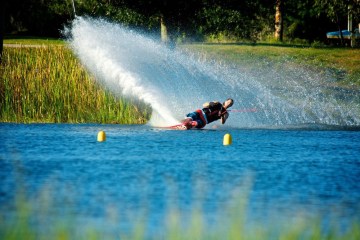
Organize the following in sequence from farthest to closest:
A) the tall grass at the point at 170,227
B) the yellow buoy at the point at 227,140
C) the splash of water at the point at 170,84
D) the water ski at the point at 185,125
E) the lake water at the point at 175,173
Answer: the splash of water at the point at 170,84, the water ski at the point at 185,125, the yellow buoy at the point at 227,140, the lake water at the point at 175,173, the tall grass at the point at 170,227

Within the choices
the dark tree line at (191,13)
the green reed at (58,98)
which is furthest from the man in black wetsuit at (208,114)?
the dark tree line at (191,13)

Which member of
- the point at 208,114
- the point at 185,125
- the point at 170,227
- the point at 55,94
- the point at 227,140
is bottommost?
the point at 170,227

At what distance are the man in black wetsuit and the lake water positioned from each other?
0.95ft

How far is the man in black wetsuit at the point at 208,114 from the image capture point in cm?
2244

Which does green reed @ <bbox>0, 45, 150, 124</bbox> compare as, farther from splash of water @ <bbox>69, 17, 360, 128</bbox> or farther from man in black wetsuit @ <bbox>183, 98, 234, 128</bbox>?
man in black wetsuit @ <bbox>183, 98, 234, 128</bbox>

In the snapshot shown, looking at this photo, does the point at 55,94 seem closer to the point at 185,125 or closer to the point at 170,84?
the point at 170,84

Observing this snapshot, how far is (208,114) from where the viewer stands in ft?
74.0

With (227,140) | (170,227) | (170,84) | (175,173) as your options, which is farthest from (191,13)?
(170,227)

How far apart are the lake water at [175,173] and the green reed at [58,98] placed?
276 cm

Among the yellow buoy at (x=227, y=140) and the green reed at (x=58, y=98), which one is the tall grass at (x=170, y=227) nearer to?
the yellow buoy at (x=227, y=140)

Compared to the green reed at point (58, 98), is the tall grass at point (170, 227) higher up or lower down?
lower down

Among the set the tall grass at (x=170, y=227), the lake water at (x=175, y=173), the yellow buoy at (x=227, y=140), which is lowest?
the tall grass at (x=170, y=227)

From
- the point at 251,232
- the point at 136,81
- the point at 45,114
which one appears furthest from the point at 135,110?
the point at 251,232

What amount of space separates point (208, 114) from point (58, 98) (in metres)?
4.94
